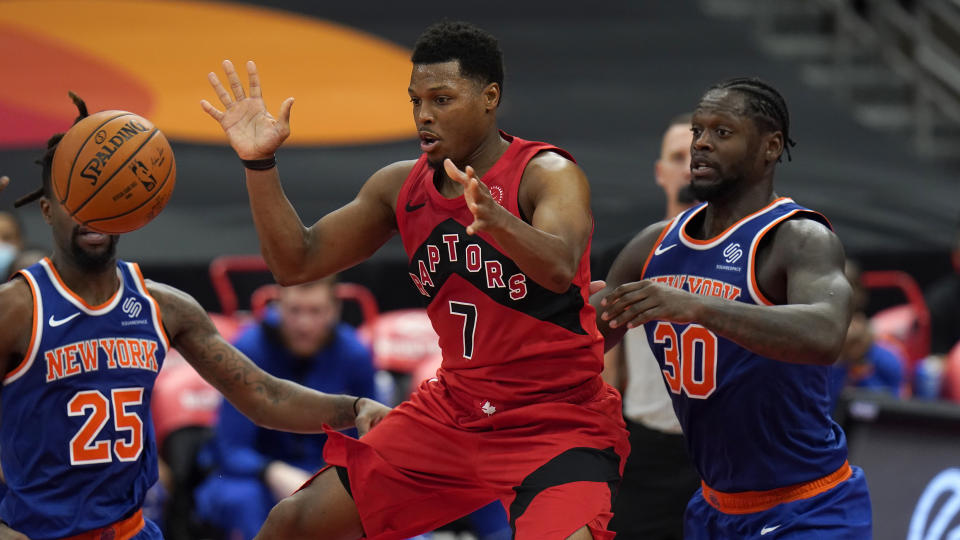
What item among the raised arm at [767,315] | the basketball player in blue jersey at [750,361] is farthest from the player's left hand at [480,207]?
the basketball player in blue jersey at [750,361]

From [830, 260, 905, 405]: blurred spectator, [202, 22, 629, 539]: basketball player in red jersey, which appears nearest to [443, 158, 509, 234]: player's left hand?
[202, 22, 629, 539]: basketball player in red jersey

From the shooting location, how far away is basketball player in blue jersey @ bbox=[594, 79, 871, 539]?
4.36 m

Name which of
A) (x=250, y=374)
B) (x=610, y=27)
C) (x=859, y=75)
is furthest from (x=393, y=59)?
(x=250, y=374)

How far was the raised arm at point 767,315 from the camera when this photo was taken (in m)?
3.89

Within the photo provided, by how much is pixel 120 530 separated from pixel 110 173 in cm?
122

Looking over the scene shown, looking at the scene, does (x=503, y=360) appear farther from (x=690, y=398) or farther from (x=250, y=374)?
(x=250, y=374)

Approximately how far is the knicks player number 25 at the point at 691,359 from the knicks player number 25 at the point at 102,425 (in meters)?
1.84

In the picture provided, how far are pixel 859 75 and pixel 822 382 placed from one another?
10825 mm

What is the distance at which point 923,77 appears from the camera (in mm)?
13820

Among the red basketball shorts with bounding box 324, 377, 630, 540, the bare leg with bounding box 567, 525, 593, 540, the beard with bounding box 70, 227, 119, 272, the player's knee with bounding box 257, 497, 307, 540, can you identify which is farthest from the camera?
the beard with bounding box 70, 227, 119, 272

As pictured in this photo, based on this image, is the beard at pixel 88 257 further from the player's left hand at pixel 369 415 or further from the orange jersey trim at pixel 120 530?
the player's left hand at pixel 369 415

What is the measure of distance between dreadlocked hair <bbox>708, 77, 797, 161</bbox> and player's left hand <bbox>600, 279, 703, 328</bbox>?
0.93 m

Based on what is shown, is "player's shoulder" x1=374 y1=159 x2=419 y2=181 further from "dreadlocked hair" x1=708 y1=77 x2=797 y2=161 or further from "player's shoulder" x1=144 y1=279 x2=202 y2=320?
"dreadlocked hair" x1=708 y1=77 x2=797 y2=161

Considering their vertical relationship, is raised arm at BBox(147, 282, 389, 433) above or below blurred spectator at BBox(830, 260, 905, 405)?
above
